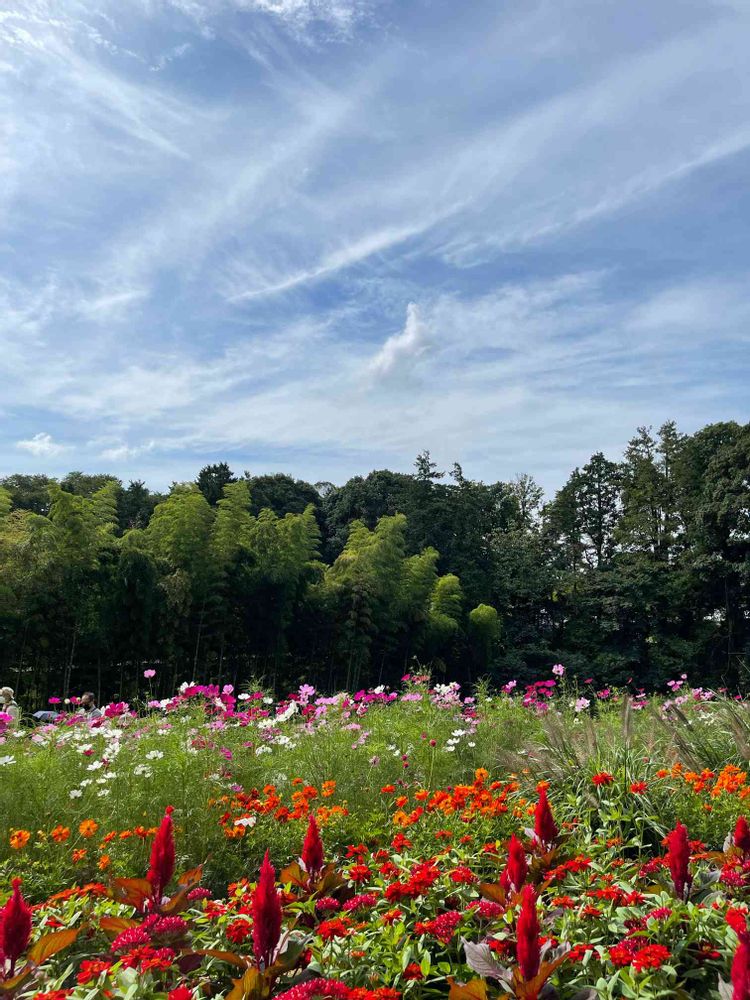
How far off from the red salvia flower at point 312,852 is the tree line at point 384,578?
163 inches

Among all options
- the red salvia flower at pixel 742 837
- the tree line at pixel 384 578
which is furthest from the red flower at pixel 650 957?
the tree line at pixel 384 578

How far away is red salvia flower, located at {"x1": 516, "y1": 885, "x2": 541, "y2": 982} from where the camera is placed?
1.51 meters

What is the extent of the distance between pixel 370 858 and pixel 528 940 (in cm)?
101

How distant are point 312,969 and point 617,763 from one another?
6.31 ft

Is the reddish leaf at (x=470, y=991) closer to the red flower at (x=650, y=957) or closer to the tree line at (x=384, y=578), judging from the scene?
the red flower at (x=650, y=957)

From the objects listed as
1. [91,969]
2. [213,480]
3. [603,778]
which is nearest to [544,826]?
[603,778]

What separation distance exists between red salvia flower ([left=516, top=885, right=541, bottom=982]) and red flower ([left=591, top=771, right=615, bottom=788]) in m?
1.26

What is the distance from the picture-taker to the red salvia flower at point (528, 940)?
151cm

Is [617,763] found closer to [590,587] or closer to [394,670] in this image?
[394,670]

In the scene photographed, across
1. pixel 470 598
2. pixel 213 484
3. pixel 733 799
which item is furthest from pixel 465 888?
pixel 213 484

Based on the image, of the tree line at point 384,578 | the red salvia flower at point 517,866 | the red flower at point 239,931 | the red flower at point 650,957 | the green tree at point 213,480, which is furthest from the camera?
the green tree at point 213,480

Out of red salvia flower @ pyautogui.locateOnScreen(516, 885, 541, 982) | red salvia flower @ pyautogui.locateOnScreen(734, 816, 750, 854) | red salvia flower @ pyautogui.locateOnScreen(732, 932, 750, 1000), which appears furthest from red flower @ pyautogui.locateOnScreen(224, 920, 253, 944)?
red salvia flower @ pyautogui.locateOnScreen(734, 816, 750, 854)

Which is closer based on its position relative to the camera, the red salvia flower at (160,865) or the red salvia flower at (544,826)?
the red salvia flower at (160,865)

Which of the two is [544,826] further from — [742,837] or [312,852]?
[312,852]
